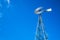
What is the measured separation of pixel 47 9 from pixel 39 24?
0.38 m

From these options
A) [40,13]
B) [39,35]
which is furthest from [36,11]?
[39,35]

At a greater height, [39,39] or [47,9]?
[47,9]

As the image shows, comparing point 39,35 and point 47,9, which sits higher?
point 47,9

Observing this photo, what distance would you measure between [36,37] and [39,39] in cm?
8

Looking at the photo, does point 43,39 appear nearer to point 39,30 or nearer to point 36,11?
point 39,30

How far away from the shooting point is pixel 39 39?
6168 mm

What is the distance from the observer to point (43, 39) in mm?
6141

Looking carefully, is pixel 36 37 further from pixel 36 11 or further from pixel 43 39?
pixel 36 11

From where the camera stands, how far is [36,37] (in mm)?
6172

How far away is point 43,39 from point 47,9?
0.67m

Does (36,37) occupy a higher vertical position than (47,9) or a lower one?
lower

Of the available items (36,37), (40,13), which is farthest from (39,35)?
(40,13)

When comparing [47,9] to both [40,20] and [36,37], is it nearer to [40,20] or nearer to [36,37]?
[40,20]

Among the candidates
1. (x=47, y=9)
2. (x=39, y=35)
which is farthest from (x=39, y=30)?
(x=47, y=9)
